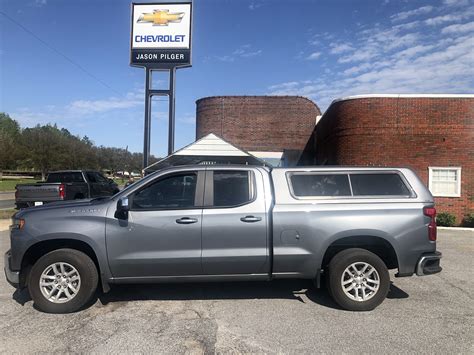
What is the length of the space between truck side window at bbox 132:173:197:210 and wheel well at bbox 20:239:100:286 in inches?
33.5

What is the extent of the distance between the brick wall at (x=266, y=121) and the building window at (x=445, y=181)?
15363 millimetres

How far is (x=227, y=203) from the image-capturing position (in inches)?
207

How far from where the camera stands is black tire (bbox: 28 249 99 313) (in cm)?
502

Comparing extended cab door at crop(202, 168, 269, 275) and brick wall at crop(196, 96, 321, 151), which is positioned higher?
brick wall at crop(196, 96, 321, 151)

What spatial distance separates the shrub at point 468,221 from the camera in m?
14.6

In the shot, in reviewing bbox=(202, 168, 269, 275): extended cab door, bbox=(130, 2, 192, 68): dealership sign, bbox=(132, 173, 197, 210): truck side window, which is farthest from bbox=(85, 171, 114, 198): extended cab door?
bbox=(202, 168, 269, 275): extended cab door

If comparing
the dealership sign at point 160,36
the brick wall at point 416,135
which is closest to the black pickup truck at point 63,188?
the dealership sign at point 160,36

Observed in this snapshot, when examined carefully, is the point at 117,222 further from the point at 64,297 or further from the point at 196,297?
the point at 196,297

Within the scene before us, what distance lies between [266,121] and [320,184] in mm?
25314

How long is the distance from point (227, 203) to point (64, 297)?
92.8 inches

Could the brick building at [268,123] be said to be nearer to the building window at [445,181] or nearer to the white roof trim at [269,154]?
the white roof trim at [269,154]

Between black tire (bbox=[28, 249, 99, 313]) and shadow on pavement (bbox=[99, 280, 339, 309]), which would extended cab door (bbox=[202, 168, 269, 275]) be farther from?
black tire (bbox=[28, 249, 99, 313])

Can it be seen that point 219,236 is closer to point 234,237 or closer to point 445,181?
point 234,237

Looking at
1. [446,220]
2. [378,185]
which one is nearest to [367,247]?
[378,185]
